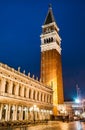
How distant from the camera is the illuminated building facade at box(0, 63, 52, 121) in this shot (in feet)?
123

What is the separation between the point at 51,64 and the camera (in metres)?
72.7

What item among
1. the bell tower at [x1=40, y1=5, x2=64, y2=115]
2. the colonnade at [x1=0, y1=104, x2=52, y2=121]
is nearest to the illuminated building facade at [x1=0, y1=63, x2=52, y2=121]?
the colonnade at [x1=0, y1=104, x2=52, y2=121]

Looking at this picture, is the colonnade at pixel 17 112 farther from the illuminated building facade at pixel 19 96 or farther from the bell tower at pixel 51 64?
the bell tower at pixel 51 64

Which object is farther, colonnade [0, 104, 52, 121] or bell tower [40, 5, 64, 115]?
bell tower [40, 5, 64, 115]

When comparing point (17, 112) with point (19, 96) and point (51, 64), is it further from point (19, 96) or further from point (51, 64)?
point (51, 64)

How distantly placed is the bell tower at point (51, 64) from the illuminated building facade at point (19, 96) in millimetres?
11338

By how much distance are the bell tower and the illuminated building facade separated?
37.2 ft

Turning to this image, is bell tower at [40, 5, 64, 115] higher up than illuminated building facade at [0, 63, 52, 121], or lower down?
higher up

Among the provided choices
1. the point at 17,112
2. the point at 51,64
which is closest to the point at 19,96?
the point at 17,112

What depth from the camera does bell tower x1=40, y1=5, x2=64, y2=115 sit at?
69125 millimetres

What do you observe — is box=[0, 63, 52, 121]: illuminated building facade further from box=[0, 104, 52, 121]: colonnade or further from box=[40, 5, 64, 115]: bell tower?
box=[40, 5, 64, 115]: bell tower

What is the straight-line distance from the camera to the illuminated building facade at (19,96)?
123 feet

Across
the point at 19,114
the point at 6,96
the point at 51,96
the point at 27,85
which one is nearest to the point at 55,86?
the point at 51,96

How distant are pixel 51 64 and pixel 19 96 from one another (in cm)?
3165
